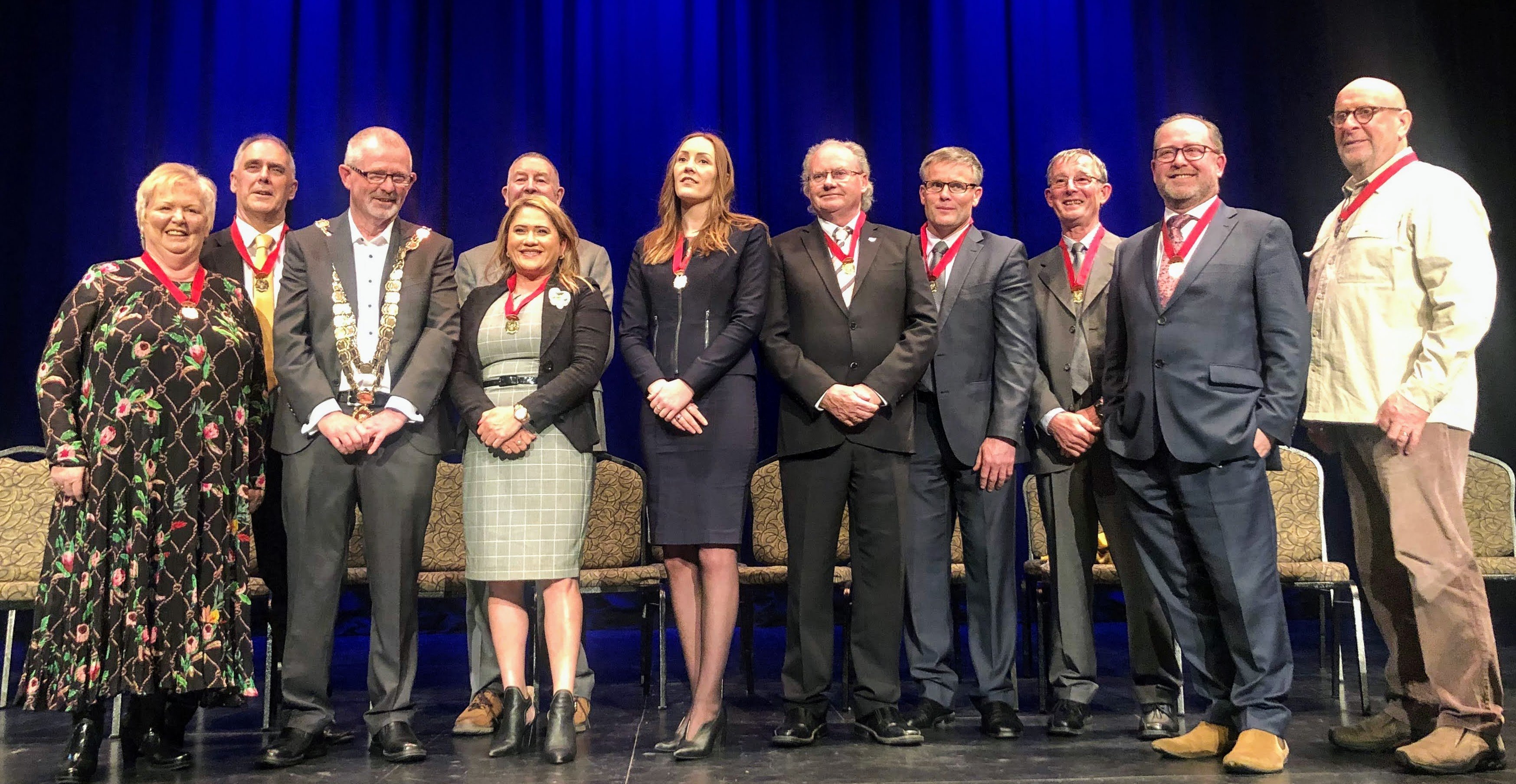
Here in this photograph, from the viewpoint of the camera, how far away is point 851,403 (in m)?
3.22

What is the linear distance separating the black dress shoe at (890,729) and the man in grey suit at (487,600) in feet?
2.74

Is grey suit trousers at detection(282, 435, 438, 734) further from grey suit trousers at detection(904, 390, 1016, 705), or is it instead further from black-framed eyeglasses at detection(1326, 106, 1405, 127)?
black-framed eyeglasses at detection(1326, 106, 1405, 127)

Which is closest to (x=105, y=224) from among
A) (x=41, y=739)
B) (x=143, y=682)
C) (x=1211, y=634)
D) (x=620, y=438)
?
(x=620, y=438)

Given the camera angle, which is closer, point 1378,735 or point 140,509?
point 140,509

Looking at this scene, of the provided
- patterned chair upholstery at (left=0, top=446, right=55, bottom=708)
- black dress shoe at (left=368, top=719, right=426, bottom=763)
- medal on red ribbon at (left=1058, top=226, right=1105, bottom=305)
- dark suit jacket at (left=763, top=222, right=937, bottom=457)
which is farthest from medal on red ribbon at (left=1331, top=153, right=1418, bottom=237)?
patterned chair upholstery at (left=0, top=446, right=55, bottom=708)

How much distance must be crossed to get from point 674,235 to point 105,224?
382 centimetres

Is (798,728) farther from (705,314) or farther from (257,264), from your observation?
(257,264)

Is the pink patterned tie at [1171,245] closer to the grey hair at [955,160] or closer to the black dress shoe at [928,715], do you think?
the grey hair at [955,160]

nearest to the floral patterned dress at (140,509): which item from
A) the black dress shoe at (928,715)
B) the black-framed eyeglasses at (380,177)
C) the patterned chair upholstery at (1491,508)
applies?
the black-framed eyeglasses at (380,177)

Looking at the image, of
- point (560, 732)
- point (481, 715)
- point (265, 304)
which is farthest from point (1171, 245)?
point (265, 304)

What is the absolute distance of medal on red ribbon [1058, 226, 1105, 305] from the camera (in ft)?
12.3

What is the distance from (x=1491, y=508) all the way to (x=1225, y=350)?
2.16 meters

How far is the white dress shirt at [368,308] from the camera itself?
10.5 ft

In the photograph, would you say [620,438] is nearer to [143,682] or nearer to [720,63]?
[720,63]
